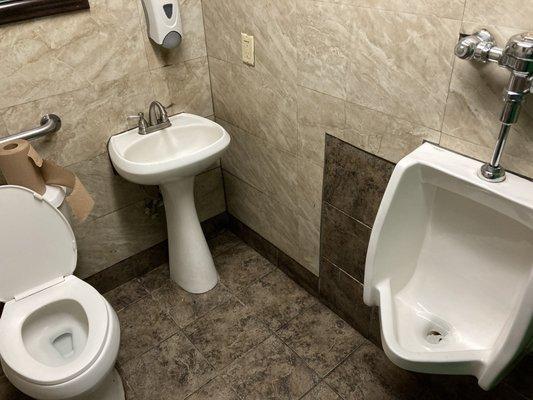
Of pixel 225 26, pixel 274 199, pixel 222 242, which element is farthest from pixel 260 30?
pixel 222 242

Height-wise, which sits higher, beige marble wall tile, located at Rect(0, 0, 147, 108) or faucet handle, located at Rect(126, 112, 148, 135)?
beige marble wall tile, located at Rect(0, 0, 147, 108)

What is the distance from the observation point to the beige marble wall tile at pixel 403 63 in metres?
1.07

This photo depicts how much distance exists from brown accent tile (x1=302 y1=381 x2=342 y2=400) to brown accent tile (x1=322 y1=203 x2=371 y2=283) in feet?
1.36

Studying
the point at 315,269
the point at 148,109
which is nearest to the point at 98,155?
the point at 148,109

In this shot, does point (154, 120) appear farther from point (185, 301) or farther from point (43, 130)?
point (185, 301)

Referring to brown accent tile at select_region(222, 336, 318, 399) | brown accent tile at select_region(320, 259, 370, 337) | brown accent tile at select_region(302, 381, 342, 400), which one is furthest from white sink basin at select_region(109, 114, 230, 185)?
brown accent tile at select_region(302, 381, 342, 400)

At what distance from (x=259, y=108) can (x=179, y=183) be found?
0.45 metres

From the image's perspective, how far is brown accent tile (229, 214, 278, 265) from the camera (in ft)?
→ 7.00

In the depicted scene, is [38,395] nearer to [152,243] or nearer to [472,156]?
[152,243]

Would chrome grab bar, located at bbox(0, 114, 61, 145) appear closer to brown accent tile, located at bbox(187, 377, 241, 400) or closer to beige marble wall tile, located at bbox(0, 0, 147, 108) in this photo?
beige marble wall tile, located at bbox(0, 0, 147, 108)

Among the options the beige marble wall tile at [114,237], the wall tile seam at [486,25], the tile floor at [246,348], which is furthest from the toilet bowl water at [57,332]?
the wall tile seam at [486,25]

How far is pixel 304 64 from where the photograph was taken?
4.75ft

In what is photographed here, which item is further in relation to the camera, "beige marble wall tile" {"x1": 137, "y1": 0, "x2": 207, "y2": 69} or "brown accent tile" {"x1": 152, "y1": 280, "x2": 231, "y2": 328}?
"brown accent tile" {"x1": 152, "y1": 280, "x2": 231, "y2": 328}

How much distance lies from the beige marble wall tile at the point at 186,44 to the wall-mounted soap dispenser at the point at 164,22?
0.06m
